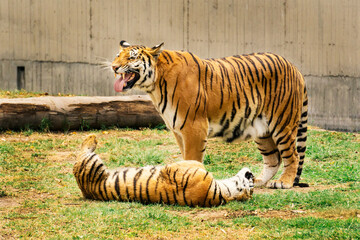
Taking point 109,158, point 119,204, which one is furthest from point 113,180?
point 109,158

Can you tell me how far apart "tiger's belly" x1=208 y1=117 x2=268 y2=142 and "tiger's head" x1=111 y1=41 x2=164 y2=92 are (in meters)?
0.97

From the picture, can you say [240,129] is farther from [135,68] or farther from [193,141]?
[135,68]

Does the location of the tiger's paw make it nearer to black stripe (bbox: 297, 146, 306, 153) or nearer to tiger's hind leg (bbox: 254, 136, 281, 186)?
tiger's hind leg (bbox: 254, 136, 281, 186)

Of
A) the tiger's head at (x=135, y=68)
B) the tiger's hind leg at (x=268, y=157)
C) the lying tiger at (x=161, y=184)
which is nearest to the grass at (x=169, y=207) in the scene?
the lying tiger at (x=161, y=184)

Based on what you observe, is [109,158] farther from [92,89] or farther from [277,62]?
[92,89]

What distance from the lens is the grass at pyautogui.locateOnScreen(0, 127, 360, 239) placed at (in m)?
4.82

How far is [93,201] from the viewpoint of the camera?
5934mm

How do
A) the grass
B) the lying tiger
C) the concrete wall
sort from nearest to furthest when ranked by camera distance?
the grass → the lying tiger → the concrete wall

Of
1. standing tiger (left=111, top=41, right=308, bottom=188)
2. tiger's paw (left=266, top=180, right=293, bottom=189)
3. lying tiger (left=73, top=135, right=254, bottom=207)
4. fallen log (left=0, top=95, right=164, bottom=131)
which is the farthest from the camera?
fallen log (left=0, top=95, right=164, bottom=131)

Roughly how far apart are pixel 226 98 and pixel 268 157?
1.12 metres

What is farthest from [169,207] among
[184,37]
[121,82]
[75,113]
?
[184,37]

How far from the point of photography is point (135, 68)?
6414 millimetres

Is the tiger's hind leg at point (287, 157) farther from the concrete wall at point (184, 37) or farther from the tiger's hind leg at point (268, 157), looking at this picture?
the concrete wall at point (184, 37)

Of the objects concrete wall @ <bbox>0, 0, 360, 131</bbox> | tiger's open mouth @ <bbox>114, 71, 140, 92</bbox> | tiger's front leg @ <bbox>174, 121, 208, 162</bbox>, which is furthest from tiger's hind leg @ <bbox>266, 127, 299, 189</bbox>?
concrete wall @ <bbox>0, 0, 360, 131</bbox>
